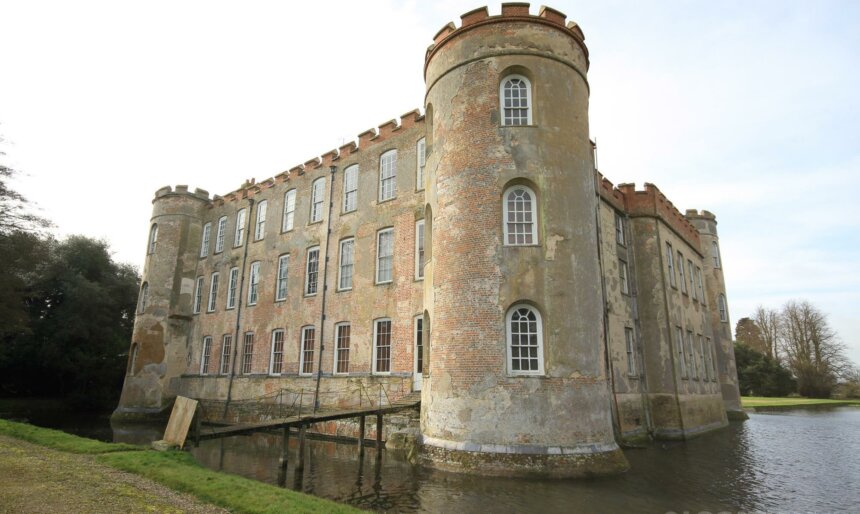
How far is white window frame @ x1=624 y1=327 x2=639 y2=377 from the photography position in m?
20.3

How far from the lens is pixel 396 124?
2114cm

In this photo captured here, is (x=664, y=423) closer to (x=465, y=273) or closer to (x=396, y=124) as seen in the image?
(x=465, y=273)

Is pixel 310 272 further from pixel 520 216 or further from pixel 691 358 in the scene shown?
A: pixel 691 358

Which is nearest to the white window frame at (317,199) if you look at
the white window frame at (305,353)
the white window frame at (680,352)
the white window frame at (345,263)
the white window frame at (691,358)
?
the white window frame at (345,263)

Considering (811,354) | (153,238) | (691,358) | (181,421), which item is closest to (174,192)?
(153,238)

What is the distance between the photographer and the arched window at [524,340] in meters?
12.6

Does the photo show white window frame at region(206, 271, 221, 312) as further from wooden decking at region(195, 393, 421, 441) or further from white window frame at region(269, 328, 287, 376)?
wooden decking at region(195, 393, 421, 441)

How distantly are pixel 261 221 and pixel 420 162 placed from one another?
1162 centimetres

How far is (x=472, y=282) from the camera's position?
1326 centimetres

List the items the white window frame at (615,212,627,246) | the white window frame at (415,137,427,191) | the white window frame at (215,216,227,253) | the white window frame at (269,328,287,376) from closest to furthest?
the white window frame at (415,137,427,191)
the white window frame at (615,212,627,246)
the white window frame at (269,328,287,376)
the white window frame at (215,216,227,253)

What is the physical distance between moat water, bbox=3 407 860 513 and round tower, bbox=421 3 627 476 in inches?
40.8

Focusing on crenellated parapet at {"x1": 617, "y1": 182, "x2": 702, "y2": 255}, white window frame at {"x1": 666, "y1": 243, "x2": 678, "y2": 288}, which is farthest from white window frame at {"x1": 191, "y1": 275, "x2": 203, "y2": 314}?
white window frame at {"x1": 666, "y1": 243, "x2": 678, "y2": 288}

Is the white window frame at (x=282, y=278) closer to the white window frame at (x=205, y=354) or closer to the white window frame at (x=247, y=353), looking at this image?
the white window frame at (x=247, y=353)

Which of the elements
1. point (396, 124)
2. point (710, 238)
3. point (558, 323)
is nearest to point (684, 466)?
point (558, 323)
